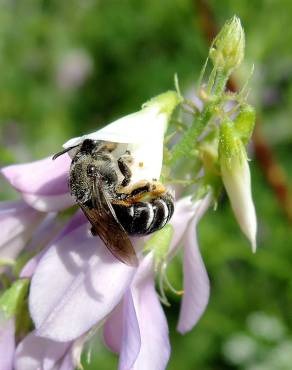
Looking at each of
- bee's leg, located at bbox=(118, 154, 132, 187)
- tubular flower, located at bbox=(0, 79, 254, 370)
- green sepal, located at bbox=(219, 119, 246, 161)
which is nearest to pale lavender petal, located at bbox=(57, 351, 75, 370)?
tubular flower, located at bbox=(0, 79, 254, 370)

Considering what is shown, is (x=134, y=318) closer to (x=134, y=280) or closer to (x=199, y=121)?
(x=134, y=280)

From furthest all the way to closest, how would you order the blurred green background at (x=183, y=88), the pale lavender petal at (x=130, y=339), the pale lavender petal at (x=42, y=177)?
1. the blurred green background at (x=183, y=88)
2. the pale lavender petal at (x=42, y=177)
3. the pale lavender petal at (x=130, y=339)

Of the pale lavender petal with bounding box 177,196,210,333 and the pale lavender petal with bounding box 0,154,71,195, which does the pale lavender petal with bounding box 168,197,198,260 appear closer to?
the pale lavender petal with bounding box 177,196,210,333

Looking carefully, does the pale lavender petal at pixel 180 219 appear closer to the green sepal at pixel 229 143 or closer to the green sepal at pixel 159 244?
the green sepal at pixel 159 244

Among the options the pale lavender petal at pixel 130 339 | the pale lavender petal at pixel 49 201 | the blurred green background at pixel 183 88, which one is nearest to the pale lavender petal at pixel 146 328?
the pale lavender petal at pixel 130 339

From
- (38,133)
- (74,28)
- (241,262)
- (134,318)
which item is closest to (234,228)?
(241,262)
